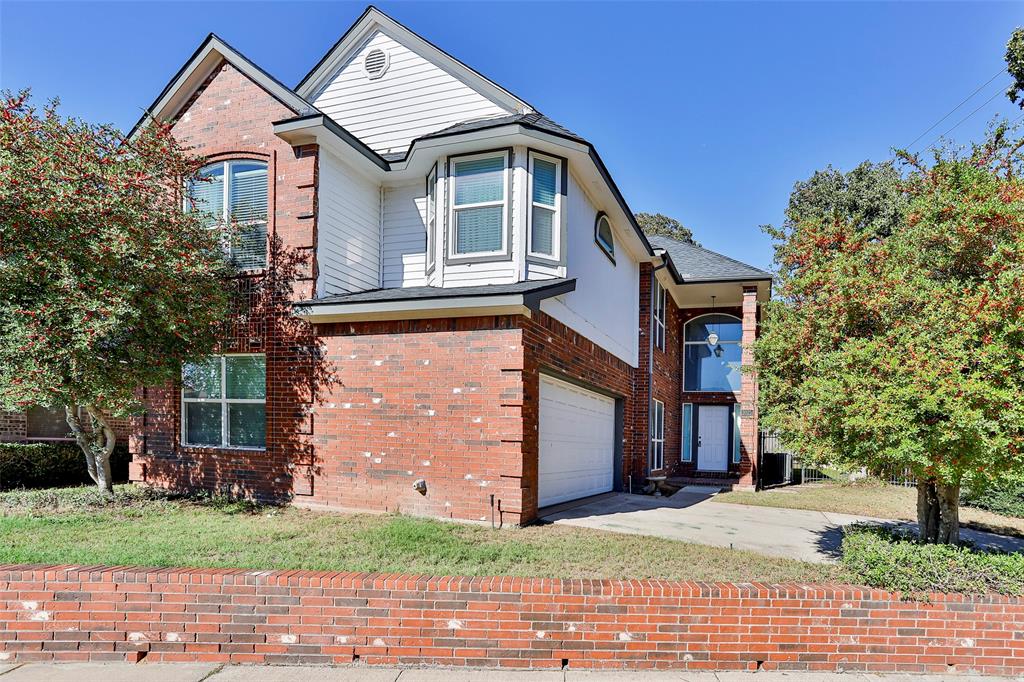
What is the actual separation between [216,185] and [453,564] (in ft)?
26.9

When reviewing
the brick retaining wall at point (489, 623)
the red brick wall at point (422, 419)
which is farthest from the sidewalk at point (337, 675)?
the red brick wall at point (422, 419)

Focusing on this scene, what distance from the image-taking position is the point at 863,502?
12953 millimetres

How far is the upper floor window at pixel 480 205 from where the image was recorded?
31.6ft

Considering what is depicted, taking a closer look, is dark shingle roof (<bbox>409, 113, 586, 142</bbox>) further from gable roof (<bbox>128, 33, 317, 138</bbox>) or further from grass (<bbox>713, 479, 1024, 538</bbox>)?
grass (<bbox>713, 479, 1024, 538</bbox>)

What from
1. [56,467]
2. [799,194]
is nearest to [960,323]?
[56,467]

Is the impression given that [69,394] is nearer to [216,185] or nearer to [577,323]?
[216,185]

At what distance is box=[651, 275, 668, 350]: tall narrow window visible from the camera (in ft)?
53.1

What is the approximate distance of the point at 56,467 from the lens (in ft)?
38.8

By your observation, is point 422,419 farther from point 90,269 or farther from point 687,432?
point 687,432

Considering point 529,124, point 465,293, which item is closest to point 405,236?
point 529,124

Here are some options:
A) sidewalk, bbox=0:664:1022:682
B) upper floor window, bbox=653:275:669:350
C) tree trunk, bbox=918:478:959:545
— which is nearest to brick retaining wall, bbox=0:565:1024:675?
sidewalk, bbox=0:664:1022:682

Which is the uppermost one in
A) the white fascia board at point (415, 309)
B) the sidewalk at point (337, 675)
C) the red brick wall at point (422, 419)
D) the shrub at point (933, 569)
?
the white fascia board at point (415, 309)

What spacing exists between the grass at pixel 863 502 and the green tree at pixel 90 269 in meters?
10.9

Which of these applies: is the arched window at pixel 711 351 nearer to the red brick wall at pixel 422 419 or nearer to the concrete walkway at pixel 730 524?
the concrete walkway at pixel 730 524
